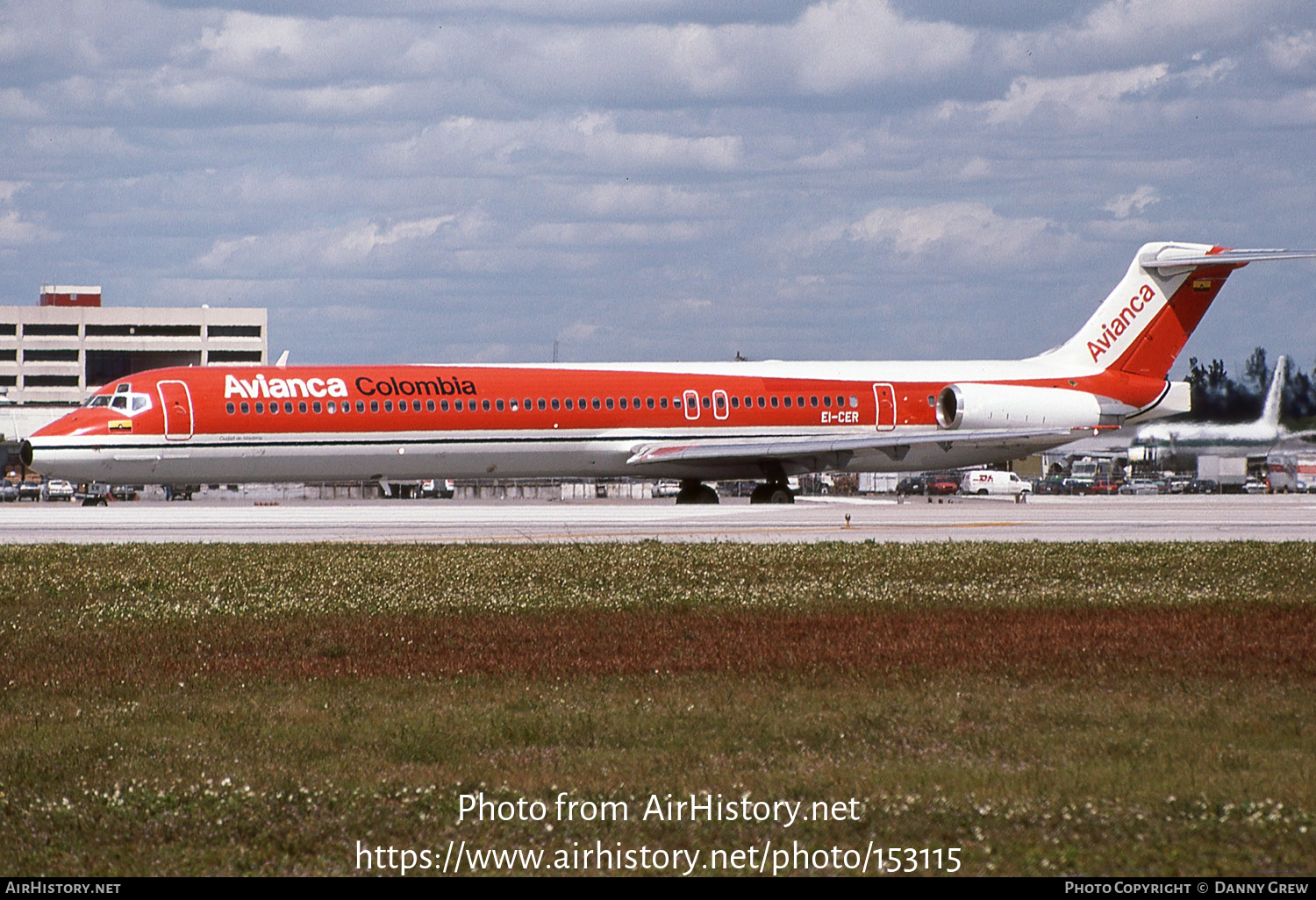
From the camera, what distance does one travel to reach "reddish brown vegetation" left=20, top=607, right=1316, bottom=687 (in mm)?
12906

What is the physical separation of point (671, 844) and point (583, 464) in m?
35.5

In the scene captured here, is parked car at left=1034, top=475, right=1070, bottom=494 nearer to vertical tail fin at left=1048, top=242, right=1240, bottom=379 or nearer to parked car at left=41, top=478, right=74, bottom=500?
vertical tail fin at left=1048, top=242, right=1240, bottom=379

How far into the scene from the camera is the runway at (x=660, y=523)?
29156 millimetres

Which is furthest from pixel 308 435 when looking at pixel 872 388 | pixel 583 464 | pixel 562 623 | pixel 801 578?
pixel 562 623

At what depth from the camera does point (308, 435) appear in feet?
131

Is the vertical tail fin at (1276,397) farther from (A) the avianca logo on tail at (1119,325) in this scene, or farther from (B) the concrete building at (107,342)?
(B) the concrete building at (107,342)

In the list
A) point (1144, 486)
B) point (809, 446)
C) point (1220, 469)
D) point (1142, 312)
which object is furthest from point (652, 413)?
point (1220, 469)

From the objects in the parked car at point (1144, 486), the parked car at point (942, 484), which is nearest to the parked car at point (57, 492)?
the parked car at point (942, 484)

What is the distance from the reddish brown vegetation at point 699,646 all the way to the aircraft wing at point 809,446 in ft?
86.9

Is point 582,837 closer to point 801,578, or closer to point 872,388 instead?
point 801,578

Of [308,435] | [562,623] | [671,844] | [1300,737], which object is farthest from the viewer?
[308,435]

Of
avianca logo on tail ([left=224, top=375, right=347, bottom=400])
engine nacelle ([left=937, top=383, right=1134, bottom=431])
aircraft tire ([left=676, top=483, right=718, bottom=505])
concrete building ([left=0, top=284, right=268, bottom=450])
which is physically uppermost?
concrete building ([left=0, top=284, right=268, bottom=450])

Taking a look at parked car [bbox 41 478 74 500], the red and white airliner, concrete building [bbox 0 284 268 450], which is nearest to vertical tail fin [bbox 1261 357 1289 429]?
the red and white airliner

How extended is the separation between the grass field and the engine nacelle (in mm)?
25345
